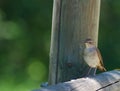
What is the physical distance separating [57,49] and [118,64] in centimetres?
642

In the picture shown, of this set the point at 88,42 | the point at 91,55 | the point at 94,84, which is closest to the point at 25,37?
the point at 91,55

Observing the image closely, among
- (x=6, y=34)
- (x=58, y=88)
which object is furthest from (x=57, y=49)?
(x=6, y=34)

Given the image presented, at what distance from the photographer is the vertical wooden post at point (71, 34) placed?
3.67 m

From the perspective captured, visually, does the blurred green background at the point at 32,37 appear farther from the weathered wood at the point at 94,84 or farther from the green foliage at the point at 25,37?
the weathered wood at the point at 94,84

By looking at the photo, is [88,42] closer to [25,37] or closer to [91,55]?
[91,55]

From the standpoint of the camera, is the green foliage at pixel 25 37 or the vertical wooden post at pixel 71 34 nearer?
the vertical wooden post at pixel 71 34

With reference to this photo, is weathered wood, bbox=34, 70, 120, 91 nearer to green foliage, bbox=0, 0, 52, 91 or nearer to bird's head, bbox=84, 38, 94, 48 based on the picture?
bird's head, bbox=84, 38, 94, 48

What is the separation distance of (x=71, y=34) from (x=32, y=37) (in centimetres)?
737

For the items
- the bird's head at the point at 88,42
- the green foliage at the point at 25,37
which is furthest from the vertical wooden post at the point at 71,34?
the green foliage at the point at 25,37

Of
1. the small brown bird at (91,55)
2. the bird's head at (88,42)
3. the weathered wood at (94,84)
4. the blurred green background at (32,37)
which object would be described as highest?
the bird's head at (88,42)

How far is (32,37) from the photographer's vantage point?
1103 cm

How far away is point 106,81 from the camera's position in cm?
351

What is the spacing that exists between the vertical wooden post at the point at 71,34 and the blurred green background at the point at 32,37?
6.41 meters

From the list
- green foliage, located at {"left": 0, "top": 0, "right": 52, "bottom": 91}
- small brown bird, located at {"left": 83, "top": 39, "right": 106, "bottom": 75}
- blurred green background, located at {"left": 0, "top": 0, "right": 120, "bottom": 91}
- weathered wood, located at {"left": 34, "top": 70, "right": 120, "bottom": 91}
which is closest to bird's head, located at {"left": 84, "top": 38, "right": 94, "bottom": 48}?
small brown bird, located at {"left": 83, "top": 39, "right": 106, "bottom": 75}
